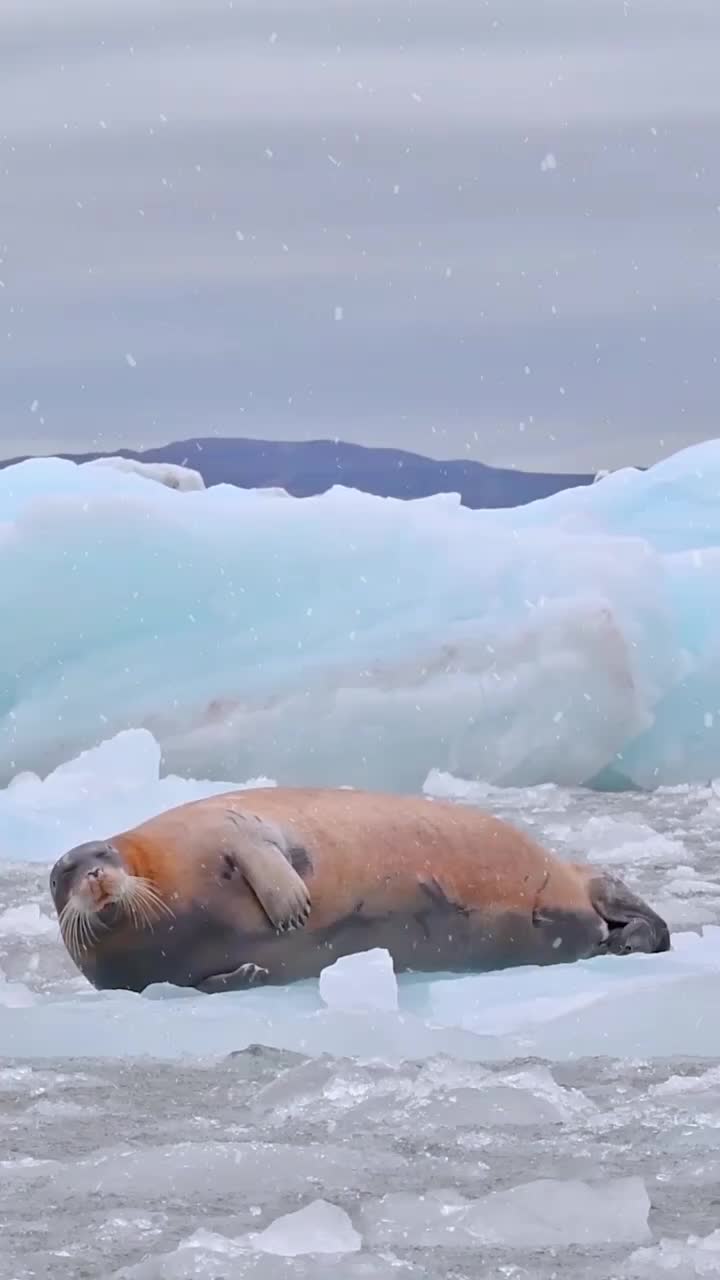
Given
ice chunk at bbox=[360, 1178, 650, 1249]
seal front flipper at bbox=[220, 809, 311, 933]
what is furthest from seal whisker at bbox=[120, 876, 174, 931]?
ice chunk at bbox=[360, 1178, 650, 1249]

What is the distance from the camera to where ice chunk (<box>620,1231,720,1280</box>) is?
257 centimetres

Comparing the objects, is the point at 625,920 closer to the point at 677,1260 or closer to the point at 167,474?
the point at 677,1260

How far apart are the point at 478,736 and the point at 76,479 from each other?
10.5 feet

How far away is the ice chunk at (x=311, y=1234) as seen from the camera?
2.69m

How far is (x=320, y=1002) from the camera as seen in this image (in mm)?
4348

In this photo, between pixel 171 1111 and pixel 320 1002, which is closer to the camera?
pixel 171 1111

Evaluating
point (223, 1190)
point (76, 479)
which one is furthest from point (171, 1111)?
point (76, 479)

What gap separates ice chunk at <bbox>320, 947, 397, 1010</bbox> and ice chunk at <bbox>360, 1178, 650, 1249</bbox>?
1357 mm

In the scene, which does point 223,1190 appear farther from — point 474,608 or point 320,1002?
point 474,608

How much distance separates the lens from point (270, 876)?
455 cm

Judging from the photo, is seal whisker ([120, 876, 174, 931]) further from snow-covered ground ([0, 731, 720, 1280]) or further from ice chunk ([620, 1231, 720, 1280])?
ice chunk ([620, 1231, 720, 1280])

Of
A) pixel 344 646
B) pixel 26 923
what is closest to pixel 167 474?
pixel 344 646

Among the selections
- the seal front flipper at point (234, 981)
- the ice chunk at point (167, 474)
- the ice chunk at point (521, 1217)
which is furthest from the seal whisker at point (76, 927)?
the ice chunk at point (167, 474)

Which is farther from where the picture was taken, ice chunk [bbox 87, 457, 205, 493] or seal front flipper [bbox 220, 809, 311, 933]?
ice chunk [bbox 87, 457, 205, 493]
